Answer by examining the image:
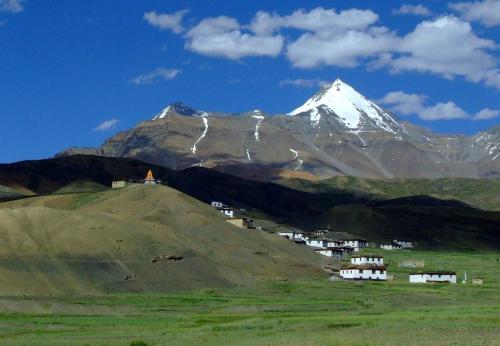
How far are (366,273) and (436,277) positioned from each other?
11.5 metres

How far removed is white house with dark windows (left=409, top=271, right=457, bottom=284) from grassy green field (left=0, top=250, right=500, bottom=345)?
1495 cm

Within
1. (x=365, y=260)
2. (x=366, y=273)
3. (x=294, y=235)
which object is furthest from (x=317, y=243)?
(x=366, y=273)

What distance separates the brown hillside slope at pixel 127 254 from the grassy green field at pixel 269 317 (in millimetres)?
5427

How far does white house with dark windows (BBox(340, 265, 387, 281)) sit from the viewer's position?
14500 centimetres

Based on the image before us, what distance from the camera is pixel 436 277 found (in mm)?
138875

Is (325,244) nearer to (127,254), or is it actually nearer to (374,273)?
(374,273)

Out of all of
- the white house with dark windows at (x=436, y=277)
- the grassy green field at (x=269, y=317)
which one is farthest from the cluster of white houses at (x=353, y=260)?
the grassy green field at (x=269, y=317)

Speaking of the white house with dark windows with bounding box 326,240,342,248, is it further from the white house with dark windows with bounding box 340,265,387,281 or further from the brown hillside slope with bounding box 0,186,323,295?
the white house with dark windows with bounding box 340,265,387,281

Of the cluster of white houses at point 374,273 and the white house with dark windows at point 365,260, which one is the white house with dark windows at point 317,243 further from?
the cluster of white houses at point 374,273

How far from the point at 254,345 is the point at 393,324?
50.2 feet

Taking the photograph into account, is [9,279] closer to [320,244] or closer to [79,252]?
[79,252]

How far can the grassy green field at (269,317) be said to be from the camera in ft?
207

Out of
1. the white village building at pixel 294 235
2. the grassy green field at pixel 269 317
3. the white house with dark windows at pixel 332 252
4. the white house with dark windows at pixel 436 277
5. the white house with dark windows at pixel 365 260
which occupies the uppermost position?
the white village building at pixel 294 235

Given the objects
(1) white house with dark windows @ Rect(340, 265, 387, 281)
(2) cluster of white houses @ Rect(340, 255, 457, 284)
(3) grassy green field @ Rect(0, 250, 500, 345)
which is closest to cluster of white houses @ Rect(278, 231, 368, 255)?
(2) cluster of white houses @ Rect(340, 255, 457, 284)
